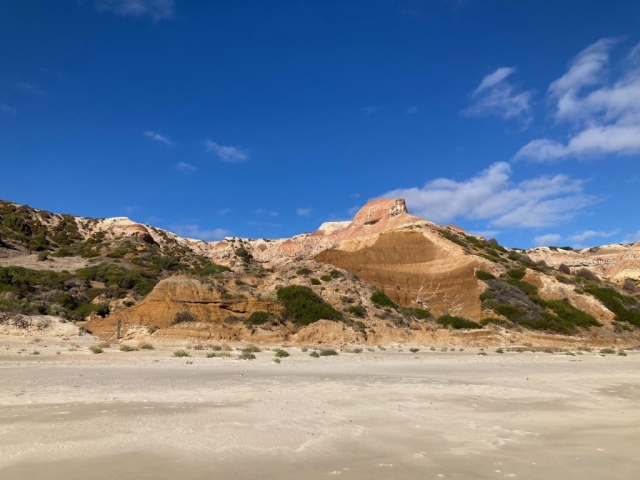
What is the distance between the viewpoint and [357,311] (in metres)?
37.0

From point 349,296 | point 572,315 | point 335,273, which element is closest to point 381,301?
point 349,296

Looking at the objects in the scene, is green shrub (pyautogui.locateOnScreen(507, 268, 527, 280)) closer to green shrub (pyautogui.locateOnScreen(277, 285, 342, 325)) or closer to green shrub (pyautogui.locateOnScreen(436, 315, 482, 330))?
green shrub (pyautogui.locateOnScreen(436, 315, 482, 330))

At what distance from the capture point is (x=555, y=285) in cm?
4647

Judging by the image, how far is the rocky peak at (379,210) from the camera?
7494 cm

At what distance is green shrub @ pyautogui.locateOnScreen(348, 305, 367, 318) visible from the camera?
121 feet

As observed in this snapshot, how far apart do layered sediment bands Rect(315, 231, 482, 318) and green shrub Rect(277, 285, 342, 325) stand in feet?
37.9

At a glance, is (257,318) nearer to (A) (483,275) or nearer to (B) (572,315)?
(A) (483,275)

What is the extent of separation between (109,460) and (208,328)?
24.9 m

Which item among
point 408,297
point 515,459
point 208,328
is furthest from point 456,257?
point 515,459

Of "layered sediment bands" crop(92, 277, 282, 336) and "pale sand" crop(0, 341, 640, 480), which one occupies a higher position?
"layered sediment bands" crop(92, 277, 282, 336)

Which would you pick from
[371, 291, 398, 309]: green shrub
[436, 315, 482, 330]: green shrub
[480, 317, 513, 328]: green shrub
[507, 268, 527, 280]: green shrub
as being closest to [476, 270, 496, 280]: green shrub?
[507, 268, 527, 280]: green shrub

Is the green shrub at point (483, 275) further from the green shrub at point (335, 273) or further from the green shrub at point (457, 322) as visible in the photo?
the green shrub at point (335, 273)

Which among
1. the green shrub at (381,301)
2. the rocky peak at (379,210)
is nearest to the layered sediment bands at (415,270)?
the green shrub at (381,301)

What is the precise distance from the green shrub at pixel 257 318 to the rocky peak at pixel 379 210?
43.2 meters
